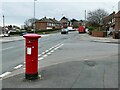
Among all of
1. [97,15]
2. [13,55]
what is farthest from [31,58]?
[97,15]

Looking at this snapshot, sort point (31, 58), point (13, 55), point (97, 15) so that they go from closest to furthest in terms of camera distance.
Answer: point (31, 58) → point (13, 55) → point (97, 15)

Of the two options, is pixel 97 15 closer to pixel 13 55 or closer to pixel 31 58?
pixel 13 55

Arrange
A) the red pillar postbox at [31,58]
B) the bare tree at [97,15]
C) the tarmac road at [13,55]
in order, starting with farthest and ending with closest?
the bare tree at [97,15]
the tarmac road at [13,55]
the red pillar postbox at [31,58]

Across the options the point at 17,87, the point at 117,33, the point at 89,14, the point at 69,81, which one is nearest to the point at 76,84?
the point at 69,81

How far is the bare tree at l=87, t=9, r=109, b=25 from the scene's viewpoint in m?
89.7

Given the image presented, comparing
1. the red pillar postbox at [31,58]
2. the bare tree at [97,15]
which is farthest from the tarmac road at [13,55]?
the bare tree at [97,15]

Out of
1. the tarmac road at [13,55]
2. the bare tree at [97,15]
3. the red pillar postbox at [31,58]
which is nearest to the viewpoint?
the red pillar postbox at [31,58]

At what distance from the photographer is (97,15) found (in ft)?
302

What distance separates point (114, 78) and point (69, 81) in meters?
1.36

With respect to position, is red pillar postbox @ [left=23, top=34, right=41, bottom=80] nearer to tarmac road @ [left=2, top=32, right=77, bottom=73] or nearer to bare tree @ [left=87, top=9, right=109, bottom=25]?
tarmac road @ [left=2, top=32, right=77, bottom=73]

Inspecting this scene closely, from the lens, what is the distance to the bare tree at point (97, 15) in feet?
294

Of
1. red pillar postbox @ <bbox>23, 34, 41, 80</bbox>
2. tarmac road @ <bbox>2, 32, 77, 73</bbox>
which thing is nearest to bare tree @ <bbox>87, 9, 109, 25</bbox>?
tarmac road @ <bbox>2, 32, 77, 73</bbox>

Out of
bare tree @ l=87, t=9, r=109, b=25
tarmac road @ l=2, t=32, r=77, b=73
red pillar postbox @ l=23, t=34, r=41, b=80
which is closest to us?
red pillar postbox @ l=23, t=34, r=41, b=80

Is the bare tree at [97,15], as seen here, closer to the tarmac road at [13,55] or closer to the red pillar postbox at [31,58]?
the tarmac road at [13,55]
